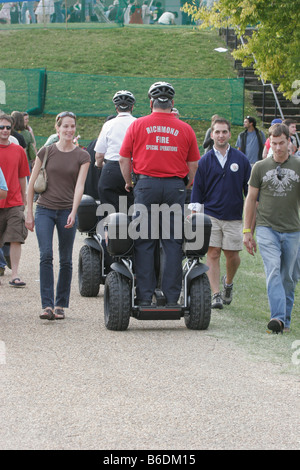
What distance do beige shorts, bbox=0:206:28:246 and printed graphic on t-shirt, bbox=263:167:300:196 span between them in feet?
10.7

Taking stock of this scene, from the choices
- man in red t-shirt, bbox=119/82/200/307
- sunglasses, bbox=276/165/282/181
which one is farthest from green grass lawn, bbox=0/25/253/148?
man in red t-shirt, bbox=119/82/200/307

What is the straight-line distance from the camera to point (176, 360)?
7.09m

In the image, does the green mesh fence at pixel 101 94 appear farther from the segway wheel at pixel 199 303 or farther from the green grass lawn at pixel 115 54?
the segway wheel at pixel 199 303

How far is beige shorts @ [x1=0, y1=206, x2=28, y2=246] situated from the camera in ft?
34.7

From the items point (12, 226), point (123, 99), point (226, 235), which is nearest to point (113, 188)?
point (123, 99)

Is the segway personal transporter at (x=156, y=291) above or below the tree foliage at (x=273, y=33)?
below

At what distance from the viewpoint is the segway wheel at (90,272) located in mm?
10125

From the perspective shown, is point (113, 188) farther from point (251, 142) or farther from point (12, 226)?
point (251, 142)

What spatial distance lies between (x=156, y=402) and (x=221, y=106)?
2490 centimetres

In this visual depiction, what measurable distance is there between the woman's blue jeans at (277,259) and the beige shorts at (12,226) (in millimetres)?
3133

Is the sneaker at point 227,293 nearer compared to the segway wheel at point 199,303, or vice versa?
the segway wheel at point 199,303

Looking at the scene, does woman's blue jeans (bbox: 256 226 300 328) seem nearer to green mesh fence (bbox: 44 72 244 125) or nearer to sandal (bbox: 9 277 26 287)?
sandal (bbox: 9 277 26 287)

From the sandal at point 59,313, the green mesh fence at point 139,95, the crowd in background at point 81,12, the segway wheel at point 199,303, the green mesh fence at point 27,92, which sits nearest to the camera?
the segway wheel at point 199,303

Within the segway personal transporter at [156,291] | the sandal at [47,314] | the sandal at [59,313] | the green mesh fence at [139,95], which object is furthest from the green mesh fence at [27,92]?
the segway personal transporter at [156,291]
